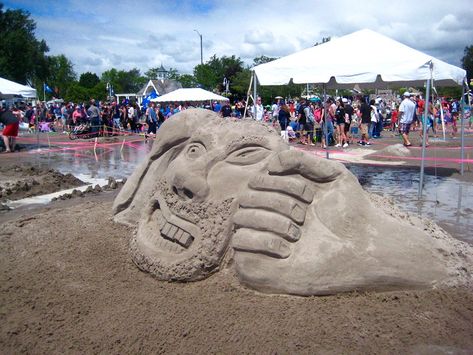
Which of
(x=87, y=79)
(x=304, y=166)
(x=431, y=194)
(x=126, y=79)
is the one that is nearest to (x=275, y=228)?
(x=304, y=166)

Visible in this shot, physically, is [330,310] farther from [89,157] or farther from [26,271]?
[89,157]

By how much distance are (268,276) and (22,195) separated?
19.2 feet

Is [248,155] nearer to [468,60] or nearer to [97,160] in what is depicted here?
[97,160]

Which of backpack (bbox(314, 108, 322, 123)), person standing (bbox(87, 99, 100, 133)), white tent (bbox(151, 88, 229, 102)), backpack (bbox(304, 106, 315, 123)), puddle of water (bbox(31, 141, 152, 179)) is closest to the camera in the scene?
puddle of water (bbox(31, 141, 152, 179))

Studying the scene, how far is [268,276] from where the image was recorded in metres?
3.08

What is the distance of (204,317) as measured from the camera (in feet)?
9.72

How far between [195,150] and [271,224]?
3.97ft

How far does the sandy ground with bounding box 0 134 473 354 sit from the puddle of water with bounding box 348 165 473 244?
2.39 m

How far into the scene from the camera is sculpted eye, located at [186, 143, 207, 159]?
3.92 m

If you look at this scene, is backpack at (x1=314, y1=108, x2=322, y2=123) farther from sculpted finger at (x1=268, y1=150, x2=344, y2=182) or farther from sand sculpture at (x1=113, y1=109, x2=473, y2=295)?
sculpted finger at (x1=268, y1=150, x2=344, y2=182)

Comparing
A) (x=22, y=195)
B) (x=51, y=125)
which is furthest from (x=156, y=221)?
(x=51, y=125)

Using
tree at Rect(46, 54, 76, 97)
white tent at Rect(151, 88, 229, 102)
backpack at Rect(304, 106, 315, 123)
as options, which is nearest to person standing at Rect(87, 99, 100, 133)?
white tent at Rect(151, 88, 229, 102)

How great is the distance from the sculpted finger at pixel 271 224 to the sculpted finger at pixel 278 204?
4 centimetres

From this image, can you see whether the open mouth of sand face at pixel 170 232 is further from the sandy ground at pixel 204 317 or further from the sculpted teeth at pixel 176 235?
the sandy ground at pixel 204 317
